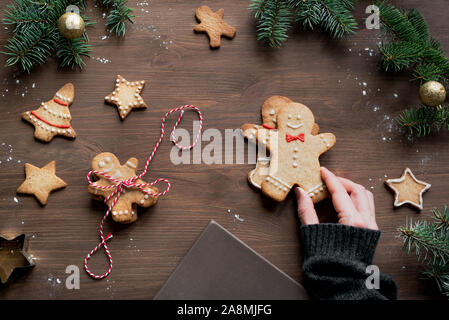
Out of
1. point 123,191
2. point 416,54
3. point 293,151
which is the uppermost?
point 416,54

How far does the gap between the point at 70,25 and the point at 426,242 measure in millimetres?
1217

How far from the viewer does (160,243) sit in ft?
4.13

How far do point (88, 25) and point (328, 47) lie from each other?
2.58 ft

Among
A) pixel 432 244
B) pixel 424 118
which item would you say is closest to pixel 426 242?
pixel 432 244

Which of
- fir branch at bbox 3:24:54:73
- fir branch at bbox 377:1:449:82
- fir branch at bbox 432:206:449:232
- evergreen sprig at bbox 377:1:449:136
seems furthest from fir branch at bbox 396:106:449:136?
fir branch at bbox 3:24:54:73

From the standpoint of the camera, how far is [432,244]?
47.5 inches

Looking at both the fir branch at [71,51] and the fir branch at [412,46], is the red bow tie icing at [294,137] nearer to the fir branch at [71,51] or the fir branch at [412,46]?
the fir branch at [412,46]

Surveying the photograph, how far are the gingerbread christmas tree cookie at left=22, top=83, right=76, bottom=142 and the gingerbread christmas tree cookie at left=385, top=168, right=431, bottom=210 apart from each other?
40.3 inches

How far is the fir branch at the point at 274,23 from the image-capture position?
4.27 ft

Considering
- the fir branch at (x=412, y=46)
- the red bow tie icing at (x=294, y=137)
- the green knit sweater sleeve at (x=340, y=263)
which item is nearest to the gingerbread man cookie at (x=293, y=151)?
the red bow tie icing at (x=294, y=137)

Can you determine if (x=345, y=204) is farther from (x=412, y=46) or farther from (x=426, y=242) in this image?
(x=412, y=46)

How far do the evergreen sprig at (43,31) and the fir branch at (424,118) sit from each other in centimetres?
95

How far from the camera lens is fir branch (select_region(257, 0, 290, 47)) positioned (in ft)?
4.27

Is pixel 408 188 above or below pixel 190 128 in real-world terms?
below
